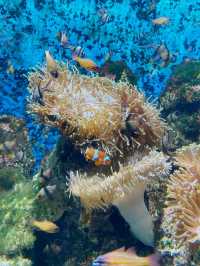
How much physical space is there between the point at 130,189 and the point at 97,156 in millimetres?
363

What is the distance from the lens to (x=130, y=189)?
2.77m

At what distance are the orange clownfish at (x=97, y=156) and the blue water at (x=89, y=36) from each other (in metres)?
4.85

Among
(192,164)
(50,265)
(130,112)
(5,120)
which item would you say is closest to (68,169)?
(130,112)

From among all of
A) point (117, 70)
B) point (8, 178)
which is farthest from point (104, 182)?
point (117, 70)

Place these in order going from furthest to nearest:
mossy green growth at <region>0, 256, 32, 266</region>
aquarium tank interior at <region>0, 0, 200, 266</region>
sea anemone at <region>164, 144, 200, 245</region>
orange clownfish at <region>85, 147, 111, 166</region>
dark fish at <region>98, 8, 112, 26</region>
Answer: dark fish at <region>98, 8, 112, 26</region> → mossy green growth at <region>0, 256, 32, 266</region> → orange clownfish at <region>85, 147, 111, 166</region> → aquarium tank interior at <region>0, 0, 200, 266</region> → sea anemone at <region>164, 144, 200, 245</region>

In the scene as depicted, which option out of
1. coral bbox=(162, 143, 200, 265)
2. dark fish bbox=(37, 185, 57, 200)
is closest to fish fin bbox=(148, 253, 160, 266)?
coral bbox=(162, 143, 200, 265)

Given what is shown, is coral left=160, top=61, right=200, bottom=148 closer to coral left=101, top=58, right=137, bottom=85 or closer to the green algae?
coral left=101, top=58, right=137, bottom=85

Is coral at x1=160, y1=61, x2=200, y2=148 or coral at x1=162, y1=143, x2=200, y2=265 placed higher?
coral at x1=160, y1=61, x2=200, y2=148

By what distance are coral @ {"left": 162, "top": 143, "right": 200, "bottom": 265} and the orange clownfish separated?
0.60m

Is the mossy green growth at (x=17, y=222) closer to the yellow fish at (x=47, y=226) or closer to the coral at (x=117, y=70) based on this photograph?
the yellow fish at (x=47, y=226)

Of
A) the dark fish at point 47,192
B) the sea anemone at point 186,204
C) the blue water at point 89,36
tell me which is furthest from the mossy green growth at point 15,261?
the blue water at point 89,36

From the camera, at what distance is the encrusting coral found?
3.06 metres

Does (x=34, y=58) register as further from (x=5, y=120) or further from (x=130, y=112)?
(x=130, y=112)

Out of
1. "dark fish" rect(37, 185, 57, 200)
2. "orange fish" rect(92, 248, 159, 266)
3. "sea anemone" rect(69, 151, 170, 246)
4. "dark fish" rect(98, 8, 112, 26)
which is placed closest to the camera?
"orange fish" rect(92, 248, 159, 266)
